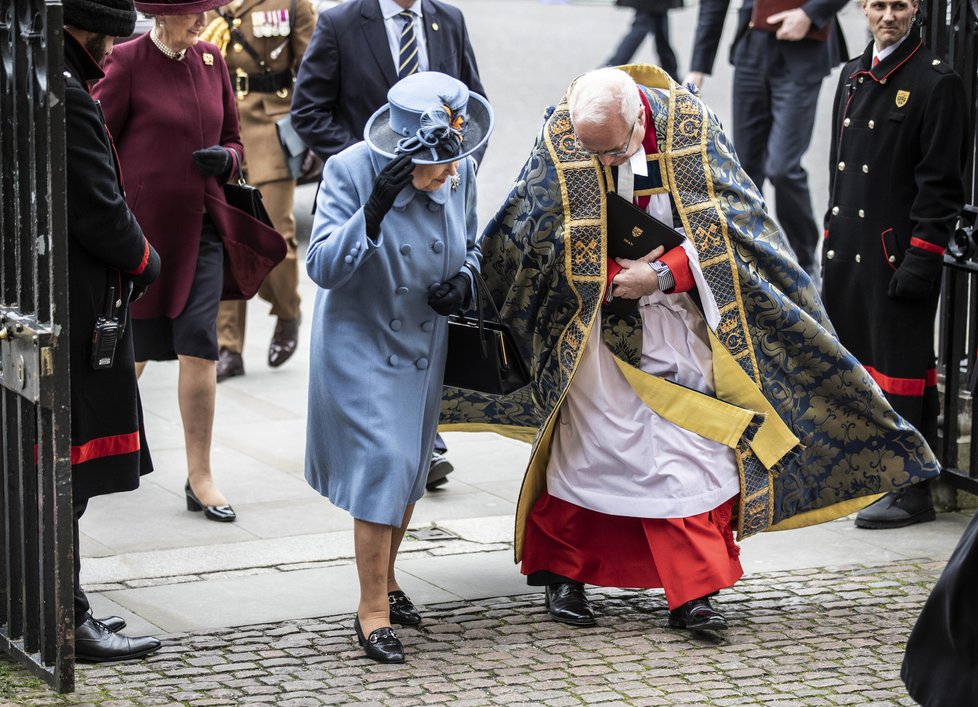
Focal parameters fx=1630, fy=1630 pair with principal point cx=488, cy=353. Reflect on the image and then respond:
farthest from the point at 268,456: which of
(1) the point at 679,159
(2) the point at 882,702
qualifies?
(2) the point at 882,702

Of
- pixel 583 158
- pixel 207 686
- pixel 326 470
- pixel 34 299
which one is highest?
pixel 583 158

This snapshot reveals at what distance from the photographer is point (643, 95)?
4672 millimetres

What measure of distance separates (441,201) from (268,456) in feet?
8.35

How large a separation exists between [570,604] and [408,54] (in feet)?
7.81

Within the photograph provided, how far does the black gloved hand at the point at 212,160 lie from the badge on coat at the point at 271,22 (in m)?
2.00

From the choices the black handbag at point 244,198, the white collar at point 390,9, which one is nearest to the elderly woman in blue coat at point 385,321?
the black handbag at point 244,198

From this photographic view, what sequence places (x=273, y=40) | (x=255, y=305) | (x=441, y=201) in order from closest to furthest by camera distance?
(x=441, y=201)
(x=273, y=40)
(x=255, y=305)

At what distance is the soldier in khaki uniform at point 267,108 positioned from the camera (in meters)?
7.57

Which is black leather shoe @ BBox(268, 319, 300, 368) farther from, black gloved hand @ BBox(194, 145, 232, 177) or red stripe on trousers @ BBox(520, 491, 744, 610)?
red stripe on trousers @ BBox(520, 491, 744, 610)

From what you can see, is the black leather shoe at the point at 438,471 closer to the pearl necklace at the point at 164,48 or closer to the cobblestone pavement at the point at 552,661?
the cobblestone pavement at the point at 552,661

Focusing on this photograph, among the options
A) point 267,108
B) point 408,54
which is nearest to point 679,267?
point 408,54

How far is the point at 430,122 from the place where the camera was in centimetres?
426

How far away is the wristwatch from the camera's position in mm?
4625

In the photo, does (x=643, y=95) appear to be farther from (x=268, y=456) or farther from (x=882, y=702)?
(x=268, y=456)
